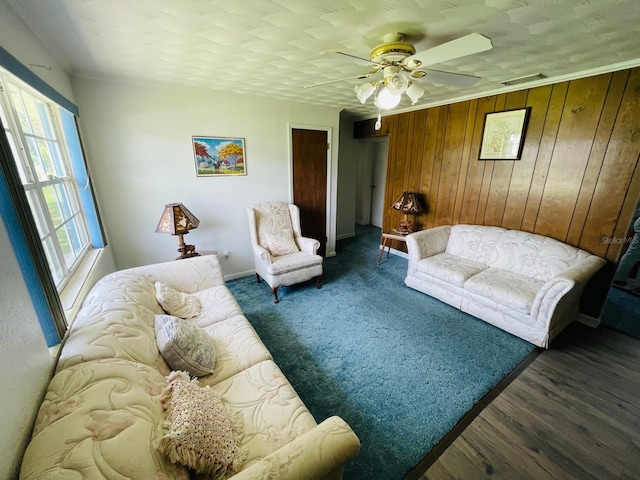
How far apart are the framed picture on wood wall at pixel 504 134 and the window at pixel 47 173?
3.83 meters

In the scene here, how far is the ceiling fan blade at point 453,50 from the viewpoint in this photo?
124 centimetres

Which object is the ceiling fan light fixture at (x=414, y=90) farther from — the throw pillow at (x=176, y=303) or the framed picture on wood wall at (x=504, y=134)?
the throw pillow at (x=176, y=303)

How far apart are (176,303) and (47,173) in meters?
1.24

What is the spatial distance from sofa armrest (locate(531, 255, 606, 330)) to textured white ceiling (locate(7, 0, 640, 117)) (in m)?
1.59

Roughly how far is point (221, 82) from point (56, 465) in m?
2.88

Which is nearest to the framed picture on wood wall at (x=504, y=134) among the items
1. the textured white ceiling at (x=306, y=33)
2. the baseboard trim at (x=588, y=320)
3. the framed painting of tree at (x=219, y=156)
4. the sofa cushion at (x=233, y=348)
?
the textured white ceiling at (x=306, y=33)

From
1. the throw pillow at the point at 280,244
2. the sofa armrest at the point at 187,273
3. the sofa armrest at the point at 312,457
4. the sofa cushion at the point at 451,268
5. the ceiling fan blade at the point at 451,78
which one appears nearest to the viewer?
the sofa armrest at the point at 312,457

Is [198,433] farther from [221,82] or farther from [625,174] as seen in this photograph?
[625,174]

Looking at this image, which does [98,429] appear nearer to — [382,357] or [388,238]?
[382,357]

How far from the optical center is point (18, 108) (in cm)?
147

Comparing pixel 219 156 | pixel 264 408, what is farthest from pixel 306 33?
pixel 264 408

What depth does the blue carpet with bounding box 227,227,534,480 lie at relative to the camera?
1505 mm

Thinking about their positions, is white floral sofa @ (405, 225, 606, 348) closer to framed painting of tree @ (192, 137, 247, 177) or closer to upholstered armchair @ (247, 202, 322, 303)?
upholstered armchair @ (247, 202, 322, 303)

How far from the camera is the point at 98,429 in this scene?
0.73 metres
